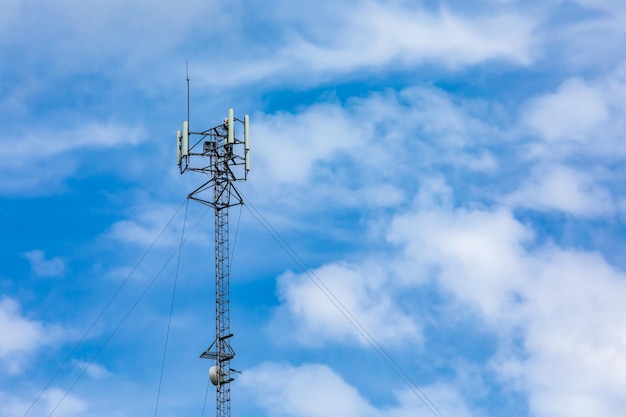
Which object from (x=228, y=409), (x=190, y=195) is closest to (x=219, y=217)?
(x=190, y=195)

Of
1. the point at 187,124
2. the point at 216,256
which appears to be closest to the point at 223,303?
the point at 216,256

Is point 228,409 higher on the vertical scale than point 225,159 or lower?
lower

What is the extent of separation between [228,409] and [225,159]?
18016 mm

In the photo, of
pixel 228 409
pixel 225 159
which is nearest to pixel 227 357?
pixel 228 409

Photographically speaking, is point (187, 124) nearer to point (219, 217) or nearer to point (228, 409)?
point (219, 217)

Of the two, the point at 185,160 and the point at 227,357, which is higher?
the point at 185,160

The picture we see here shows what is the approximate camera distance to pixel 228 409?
160 m

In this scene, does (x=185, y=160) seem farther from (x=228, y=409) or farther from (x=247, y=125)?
(x=228, y=409)

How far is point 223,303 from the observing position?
16162 centimetres

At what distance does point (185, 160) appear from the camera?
164 metres

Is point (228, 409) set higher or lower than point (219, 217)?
lower

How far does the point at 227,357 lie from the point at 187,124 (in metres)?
17.5

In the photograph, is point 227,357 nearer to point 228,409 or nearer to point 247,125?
point 228,409

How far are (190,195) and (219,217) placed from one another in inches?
104
